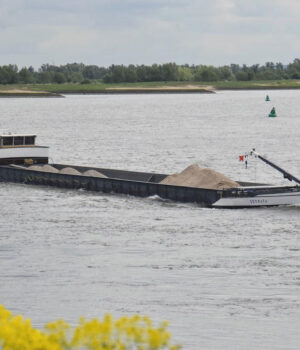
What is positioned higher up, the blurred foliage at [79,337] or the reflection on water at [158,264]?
the blurred foliage at [79,337]

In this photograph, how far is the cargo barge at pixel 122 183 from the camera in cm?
5319

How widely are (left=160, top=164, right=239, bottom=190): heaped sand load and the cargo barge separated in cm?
136

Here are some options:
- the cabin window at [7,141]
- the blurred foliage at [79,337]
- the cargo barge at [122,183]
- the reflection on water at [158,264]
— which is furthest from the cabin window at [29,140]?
the blurred foliage at [79,337]

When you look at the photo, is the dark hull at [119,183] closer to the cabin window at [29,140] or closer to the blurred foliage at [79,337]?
the cabin window at [29,140]

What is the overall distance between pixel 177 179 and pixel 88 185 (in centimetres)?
816

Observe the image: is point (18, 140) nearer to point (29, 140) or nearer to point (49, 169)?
point (29, 140)

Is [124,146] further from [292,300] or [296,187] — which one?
[292,300]

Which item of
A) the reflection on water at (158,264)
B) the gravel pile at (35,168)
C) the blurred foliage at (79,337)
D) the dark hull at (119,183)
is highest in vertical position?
the blurred foliage at (79,337)

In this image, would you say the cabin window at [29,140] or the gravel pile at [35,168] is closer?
the gravel pile at [35,168]

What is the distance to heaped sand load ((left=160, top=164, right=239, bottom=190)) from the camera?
55250 mm

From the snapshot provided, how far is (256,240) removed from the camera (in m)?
43.0

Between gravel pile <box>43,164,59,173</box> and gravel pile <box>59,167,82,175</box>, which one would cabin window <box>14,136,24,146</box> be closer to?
gravel pile <box>43,164,59,173</box>

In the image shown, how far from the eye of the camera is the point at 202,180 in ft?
187

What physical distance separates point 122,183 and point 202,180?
7.09m
